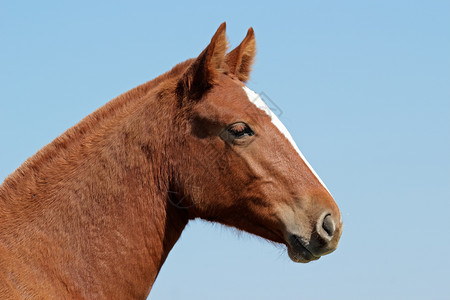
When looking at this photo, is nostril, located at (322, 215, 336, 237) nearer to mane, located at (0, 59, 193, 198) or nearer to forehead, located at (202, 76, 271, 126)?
forehead, located at (202, 76, 271, 126)

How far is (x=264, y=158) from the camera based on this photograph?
17.1ft

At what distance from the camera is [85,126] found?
541 cm

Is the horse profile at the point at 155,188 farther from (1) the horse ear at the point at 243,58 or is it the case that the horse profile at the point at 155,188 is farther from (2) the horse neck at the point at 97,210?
(1) the horse ear at the point at 243,58

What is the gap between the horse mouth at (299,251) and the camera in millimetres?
5070

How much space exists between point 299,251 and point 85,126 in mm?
2119

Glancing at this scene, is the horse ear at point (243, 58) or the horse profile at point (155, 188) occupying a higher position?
the horse ear at point (243, 58)

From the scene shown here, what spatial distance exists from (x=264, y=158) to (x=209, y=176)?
1.60 ft

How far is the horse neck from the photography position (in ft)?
15.8

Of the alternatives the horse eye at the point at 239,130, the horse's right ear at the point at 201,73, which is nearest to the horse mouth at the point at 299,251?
the horse eye at the point at 239,130

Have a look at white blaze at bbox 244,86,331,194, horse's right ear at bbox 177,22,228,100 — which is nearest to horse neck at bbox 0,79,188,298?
horse's right ear at bbox 177,22,228,100

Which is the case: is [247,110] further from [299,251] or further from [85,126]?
[85,126]

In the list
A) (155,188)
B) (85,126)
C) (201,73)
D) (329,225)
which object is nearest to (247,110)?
(201,73)

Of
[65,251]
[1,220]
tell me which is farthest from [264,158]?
[1,220]

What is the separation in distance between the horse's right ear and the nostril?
5.05 ft
